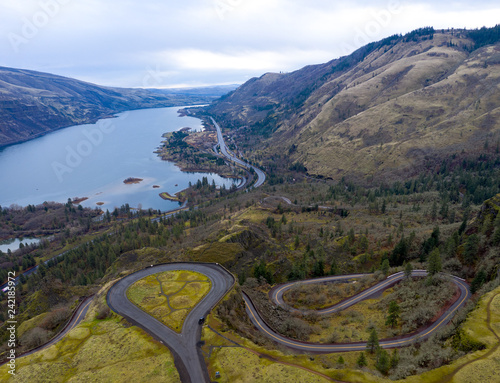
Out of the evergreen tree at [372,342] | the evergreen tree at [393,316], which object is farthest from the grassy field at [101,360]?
the evergreen tree at [393,316]

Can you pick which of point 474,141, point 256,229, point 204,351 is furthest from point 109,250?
point 474,141

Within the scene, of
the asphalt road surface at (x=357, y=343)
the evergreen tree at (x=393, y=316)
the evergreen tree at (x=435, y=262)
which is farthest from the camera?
the evergreen tree at (x=435, y=262)

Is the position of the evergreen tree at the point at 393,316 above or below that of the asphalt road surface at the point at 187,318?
below

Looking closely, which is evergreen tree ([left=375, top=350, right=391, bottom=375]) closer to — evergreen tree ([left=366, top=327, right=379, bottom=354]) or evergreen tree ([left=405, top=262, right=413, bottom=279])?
evergreen tree ([left=366, top=327, right=379, bottom=354])

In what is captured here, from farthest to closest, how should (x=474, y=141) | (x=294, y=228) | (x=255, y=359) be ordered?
(x=474, y=141) < (x=294, y=228) < (x=255, y=359)

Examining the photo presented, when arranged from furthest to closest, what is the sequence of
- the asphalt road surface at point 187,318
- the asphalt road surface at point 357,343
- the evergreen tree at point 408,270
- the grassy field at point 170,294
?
the evergreen tree at point 408,270, the grassy field at point 170,294, the asphalt road surface at point 357,343, the asphalt road surface at point 187,318

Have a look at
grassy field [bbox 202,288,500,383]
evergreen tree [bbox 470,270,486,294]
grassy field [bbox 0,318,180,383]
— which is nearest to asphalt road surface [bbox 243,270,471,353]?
evergreen tree [bbox 470,270,486,294]

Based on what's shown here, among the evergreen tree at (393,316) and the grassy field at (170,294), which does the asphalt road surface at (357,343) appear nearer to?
the evergreen tree at (393,316)

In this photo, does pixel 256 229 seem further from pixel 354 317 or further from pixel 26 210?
pixel 26 210
